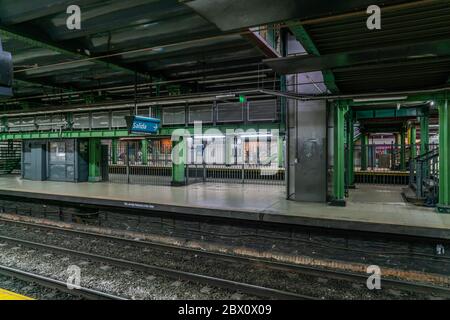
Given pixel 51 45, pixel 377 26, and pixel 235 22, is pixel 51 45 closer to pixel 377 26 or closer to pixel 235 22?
pixel 235 22

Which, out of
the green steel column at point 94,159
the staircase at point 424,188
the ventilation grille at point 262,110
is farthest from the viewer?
the green steel column at point 94,159

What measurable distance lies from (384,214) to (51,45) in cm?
893

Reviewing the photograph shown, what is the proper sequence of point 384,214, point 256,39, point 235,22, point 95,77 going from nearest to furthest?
1. point 235,22
2. point 256,39
3. point 384,214
4. point 95,77

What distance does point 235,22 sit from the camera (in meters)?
3.35

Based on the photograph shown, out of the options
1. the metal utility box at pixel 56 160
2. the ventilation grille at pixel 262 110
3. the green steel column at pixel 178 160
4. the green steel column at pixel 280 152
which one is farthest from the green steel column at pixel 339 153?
the metal utility box at pixel 56 160

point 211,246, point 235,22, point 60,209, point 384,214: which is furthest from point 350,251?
point 60,209

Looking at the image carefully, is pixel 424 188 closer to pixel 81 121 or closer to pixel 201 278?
pixel 201 278

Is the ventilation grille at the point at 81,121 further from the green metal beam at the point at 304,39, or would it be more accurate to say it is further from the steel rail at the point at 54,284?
the green metal beam at the point at 304,39

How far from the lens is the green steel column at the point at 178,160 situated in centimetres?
1190

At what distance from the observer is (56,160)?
14086mm

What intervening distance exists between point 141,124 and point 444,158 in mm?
8058

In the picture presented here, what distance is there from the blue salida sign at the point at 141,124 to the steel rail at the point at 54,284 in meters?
4.75

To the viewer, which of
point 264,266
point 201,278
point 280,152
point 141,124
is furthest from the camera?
point 280,152

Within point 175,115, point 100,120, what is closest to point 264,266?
point 175,115
